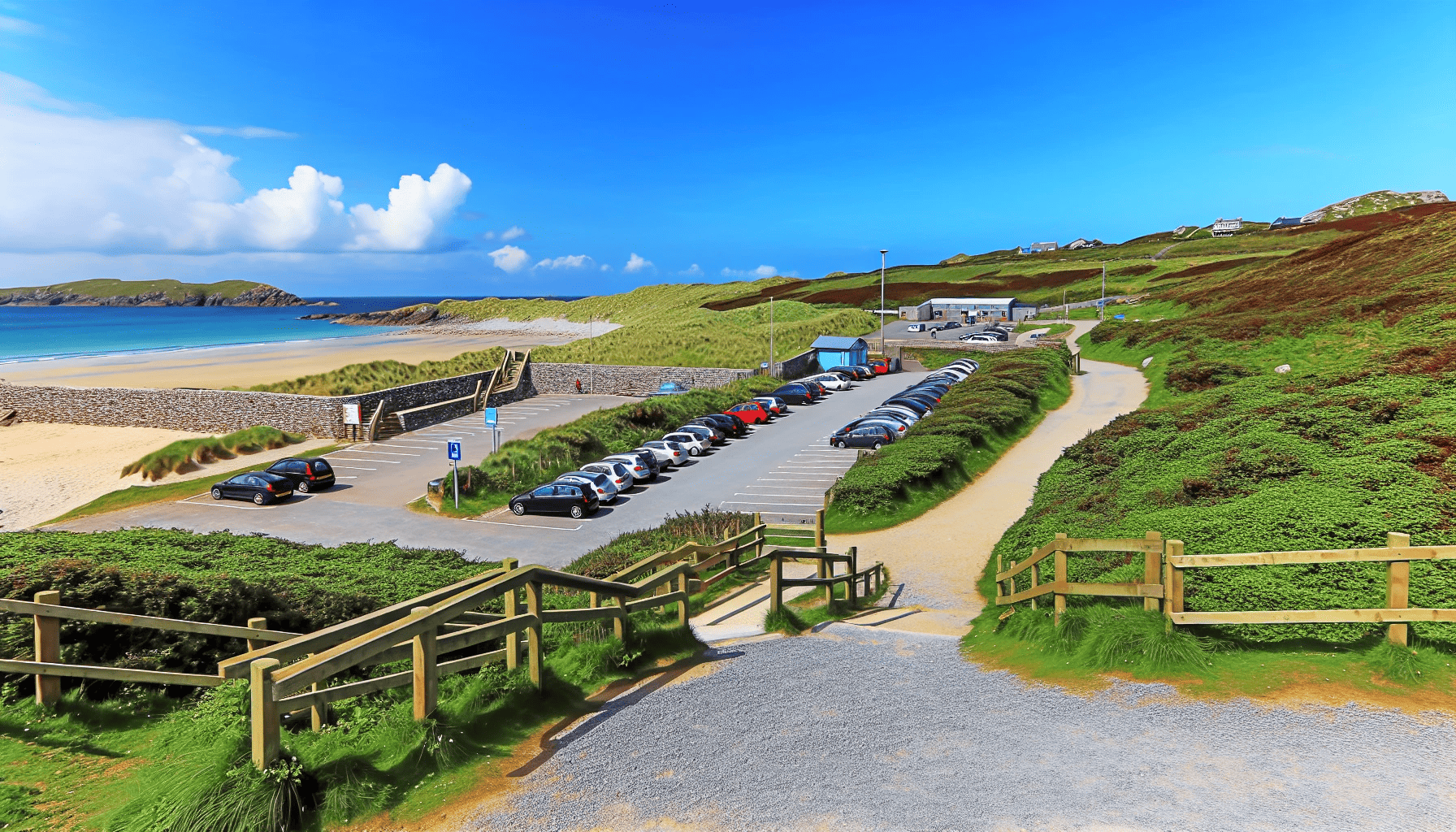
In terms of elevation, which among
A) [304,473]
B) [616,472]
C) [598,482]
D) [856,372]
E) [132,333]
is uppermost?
[132,333]

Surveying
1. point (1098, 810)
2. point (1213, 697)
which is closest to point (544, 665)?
point (1098, 810)

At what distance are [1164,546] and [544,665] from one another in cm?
655

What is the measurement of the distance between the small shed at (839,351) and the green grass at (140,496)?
136 feet

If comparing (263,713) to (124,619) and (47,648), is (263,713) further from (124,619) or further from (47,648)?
(47,648)

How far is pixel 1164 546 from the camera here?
870cm

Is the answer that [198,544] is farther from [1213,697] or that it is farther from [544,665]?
[1213,697]

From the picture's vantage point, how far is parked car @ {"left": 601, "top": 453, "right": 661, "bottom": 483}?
30.9m

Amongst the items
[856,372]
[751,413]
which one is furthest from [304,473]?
[856,372]

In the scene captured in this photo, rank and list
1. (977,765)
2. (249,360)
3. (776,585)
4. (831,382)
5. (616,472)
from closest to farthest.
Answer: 1. (977,765)
2. (776,585)
3. (616,472)
4. (831,382)
5. (249,360)

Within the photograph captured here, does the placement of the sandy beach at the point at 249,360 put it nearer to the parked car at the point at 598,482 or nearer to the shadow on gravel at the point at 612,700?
the parked car at the point at 598,482

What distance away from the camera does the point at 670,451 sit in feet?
110

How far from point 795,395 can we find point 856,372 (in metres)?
12.5

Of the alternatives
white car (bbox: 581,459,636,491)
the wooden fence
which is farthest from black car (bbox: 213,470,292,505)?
the wooden fence

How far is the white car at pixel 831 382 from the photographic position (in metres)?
52.8
